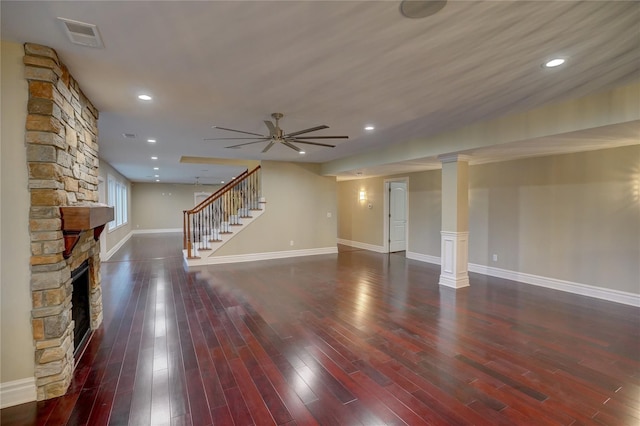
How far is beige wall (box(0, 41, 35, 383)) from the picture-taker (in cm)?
211

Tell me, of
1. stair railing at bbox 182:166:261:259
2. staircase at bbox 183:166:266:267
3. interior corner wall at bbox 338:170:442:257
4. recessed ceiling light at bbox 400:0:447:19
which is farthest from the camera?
interior corner wall at bbox 338:170:442:257

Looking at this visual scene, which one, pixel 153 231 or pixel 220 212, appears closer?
pixel 220 212

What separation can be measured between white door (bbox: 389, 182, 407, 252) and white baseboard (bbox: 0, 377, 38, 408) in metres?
7.86

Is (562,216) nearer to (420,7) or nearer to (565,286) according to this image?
(565,286)

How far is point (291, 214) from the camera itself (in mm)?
8195

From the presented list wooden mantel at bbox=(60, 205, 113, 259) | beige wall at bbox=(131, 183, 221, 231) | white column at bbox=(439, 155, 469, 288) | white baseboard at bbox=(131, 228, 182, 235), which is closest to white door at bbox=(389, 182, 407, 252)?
white column at bbox=(439, 155, 469, 288)

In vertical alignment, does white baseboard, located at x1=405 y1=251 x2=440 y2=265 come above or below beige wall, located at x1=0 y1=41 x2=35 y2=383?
below

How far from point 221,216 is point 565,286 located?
7.22 m

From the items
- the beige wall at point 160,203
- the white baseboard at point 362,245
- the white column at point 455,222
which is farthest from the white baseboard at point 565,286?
the beige wall at point 160,203

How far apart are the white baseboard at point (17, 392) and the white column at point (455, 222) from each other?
210 inches

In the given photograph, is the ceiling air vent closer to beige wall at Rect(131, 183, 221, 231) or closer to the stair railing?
the stair railing

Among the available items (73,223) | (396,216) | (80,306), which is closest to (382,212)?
(396,216)

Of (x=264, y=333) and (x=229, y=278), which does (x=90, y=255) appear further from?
(x=229, y=278)

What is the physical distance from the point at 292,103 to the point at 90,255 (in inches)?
111
